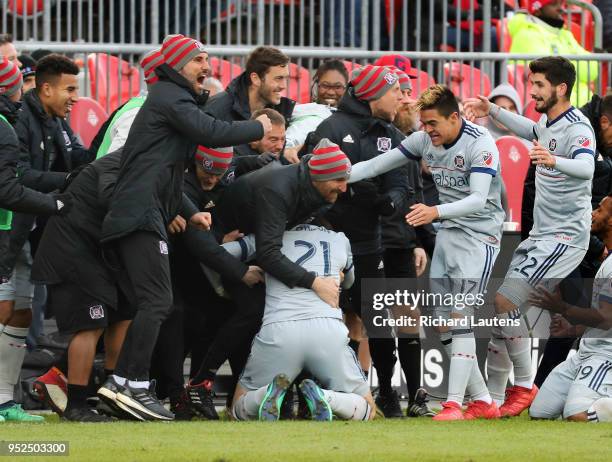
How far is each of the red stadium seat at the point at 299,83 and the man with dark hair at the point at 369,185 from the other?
2587mm

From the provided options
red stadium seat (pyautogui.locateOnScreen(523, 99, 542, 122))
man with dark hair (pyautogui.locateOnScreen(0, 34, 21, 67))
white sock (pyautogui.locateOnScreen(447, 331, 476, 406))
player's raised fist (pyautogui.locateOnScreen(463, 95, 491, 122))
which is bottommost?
white sock (pyautogui.locateOnScreen(447, 331, 476, 406))

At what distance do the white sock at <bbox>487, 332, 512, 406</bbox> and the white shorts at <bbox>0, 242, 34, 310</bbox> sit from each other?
311 centimetres

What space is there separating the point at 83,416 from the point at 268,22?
5371mm

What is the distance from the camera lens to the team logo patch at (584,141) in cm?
998

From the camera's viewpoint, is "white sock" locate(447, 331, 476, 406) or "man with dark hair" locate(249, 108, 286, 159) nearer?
"white sock" locate(447, 331, 476, 406)

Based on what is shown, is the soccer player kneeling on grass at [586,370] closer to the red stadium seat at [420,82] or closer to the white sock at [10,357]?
the white sock at [10,357]

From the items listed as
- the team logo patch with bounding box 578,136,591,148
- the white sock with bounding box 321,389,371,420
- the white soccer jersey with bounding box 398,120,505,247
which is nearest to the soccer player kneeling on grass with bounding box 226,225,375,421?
the white sock with bounding box 321,389,371,420

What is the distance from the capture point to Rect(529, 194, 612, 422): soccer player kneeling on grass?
9.60 meters

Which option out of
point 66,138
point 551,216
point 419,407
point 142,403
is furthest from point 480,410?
point 66,138

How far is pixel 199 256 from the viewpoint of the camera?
387 inches

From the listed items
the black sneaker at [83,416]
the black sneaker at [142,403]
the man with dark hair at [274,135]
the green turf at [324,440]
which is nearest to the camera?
the green turf at [324,440]

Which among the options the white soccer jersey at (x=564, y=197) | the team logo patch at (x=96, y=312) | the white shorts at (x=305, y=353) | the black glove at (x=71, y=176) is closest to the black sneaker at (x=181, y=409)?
the white shorts at (x=305, y=353)

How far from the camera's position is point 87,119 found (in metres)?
12.1

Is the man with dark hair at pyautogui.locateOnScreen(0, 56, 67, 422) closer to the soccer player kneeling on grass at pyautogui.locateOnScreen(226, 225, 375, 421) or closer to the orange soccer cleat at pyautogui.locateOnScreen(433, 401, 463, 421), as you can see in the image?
the soccer player kneeling on grass at pyautogui.locateOnScreen(226, 225, 375, 421)
